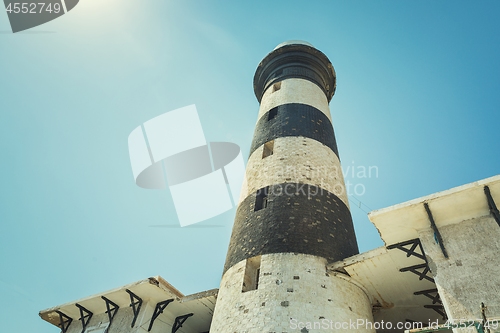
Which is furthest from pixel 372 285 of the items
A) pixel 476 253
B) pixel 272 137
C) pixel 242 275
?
pixel 272 137

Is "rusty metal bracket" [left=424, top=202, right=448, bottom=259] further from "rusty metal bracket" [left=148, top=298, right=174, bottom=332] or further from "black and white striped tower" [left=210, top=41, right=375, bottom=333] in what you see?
"rusty metal bracket" [left=148, top=298, right=174, bottom=332]

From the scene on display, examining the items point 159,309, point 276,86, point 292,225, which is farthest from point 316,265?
point 276,86

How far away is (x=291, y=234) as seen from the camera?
9.48 m

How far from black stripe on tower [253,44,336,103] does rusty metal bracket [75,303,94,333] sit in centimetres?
1264

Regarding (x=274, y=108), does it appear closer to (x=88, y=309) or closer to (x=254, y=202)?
(x=254, y=202)

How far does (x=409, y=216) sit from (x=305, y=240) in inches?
107

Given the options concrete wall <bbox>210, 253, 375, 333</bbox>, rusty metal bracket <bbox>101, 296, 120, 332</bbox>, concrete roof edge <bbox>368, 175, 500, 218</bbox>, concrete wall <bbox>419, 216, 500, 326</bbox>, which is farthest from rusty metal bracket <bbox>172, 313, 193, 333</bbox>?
concrete wall <bbox>419, 216, 500, 326</bbox>

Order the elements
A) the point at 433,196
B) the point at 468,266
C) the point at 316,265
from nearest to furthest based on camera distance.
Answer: the point at 468,266 < the point at 433,196 < the point at 316,265

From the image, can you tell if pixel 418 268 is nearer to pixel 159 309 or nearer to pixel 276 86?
pixel 159 309

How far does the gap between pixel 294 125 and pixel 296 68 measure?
16.8 ft

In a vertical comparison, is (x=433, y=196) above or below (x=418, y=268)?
above

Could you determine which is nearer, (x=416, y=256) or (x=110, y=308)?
(x=416, y=256)

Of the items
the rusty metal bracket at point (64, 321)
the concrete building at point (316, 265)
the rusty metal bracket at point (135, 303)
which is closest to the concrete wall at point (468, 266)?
the concrete building at point (316, 265)

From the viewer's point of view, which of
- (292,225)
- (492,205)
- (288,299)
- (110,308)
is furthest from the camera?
(110,308)
